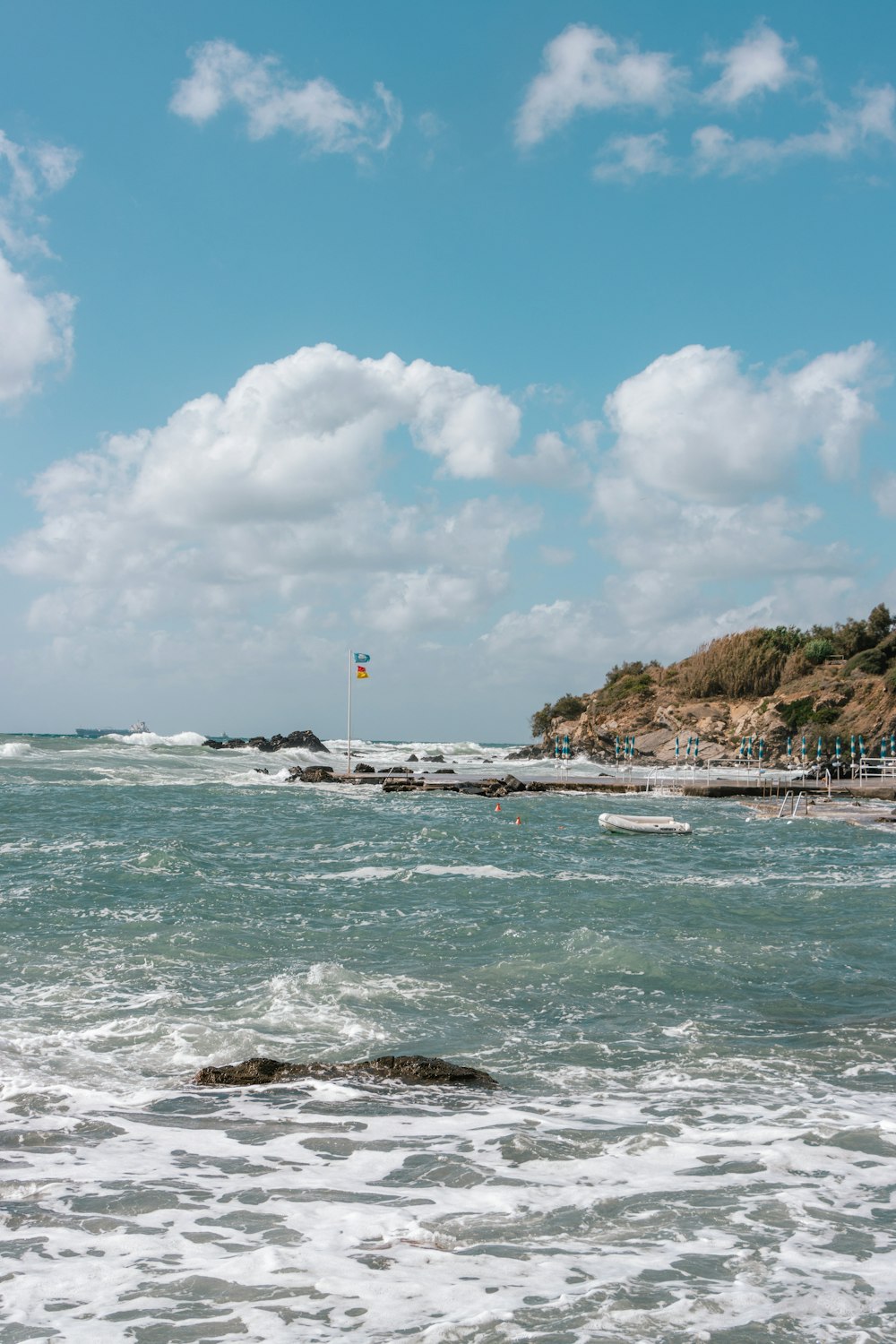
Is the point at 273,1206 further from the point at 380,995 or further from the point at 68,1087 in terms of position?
the point at 380,995

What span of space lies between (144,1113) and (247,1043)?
213 cm

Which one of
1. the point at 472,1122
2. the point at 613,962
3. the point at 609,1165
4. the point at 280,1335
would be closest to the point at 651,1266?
the point at 609,1165

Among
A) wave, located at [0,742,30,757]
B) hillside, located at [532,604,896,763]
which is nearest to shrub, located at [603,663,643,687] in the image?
hillside, located at [532,604,896,763]

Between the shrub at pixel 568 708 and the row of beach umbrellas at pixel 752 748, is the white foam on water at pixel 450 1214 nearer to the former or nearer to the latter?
the row of beach umbrellas at pixel 752 748

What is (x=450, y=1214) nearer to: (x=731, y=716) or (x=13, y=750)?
(x=13, y=750)

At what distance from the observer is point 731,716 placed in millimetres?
81125

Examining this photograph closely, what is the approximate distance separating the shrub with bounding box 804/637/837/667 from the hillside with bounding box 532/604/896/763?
3.0 inches

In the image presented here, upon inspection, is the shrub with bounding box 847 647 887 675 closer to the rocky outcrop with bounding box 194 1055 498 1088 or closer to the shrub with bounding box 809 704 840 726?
the shrub with bounding box 809 704 840 726

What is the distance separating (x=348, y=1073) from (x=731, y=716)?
250 ft

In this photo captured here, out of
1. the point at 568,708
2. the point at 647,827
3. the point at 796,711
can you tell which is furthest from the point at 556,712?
the point at 647,827

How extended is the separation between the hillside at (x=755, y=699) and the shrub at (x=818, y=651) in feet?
0.25

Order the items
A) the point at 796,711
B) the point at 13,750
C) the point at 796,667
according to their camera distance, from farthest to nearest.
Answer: the point at 796,667, the point at 796,711, the point at 13,750

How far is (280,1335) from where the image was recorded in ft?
15.5

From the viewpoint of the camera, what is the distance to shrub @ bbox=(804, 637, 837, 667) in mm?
82562
